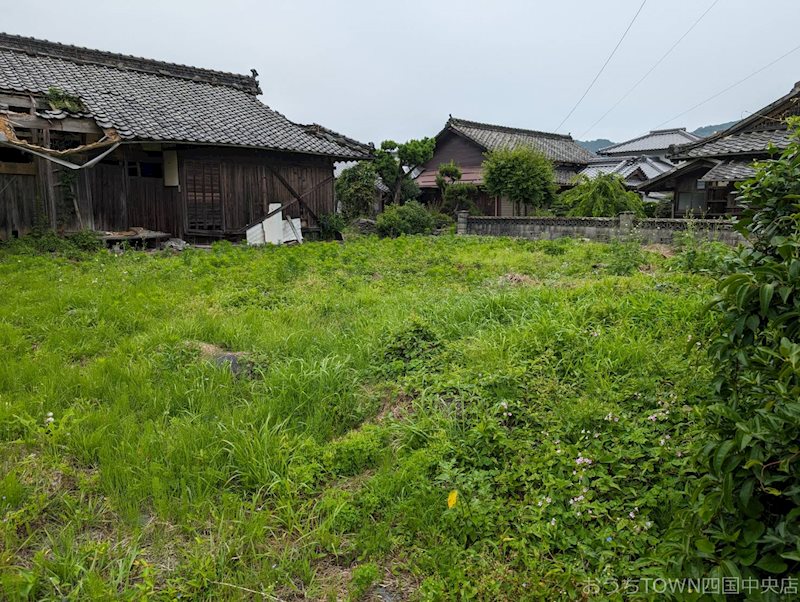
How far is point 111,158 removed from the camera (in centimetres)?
1350

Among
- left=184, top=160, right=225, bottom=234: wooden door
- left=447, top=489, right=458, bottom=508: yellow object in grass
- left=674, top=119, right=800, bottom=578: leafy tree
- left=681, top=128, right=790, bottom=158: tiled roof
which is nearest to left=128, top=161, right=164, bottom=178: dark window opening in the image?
left=184, top=160, right=225, bottom=234: wooden door

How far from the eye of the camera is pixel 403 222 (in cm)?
1908

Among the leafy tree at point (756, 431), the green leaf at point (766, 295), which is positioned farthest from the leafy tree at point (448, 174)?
the green leaf at point (766, 295)

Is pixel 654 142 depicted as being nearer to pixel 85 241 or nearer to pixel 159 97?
pixel 159 97

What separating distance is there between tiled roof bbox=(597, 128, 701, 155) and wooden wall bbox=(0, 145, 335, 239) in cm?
2747

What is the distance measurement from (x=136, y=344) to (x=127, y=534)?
2761 millimetres

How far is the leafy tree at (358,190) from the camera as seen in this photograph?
76.6 feet

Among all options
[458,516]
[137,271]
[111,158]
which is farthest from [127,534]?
[111,158]

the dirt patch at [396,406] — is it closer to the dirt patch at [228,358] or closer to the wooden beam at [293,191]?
the dirt patch at [228,358]

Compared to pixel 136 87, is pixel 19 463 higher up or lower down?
lower down

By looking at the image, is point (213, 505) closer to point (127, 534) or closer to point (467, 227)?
point (127, 534)

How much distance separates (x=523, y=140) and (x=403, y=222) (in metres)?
17.3

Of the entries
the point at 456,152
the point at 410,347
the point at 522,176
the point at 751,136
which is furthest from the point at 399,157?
the point at 410,347

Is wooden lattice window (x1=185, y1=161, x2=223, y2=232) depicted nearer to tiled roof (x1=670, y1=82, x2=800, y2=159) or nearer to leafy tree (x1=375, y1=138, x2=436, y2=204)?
leafy tree (x1=375, y1=138, x2=436, y2=204)
